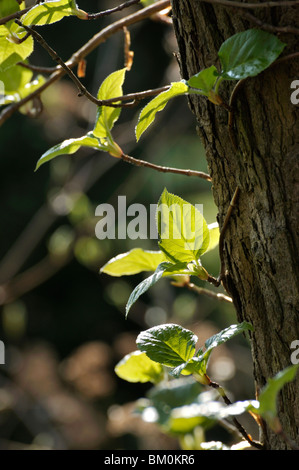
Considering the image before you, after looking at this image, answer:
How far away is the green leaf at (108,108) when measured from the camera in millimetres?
496

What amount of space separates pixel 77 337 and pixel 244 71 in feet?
10.6

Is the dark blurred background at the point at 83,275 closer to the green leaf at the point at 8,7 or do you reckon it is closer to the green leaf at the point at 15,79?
the green leaf at the point at 15,79

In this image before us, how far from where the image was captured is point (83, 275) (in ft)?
11.7

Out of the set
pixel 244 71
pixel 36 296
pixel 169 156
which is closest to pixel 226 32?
pixel 244 71

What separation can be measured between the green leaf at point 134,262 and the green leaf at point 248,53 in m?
0.20

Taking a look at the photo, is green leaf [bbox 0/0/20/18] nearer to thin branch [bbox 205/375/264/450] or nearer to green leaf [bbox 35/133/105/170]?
green leaf [bbox 35/133/105/170]

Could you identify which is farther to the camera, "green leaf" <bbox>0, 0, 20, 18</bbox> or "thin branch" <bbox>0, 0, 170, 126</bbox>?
"thin branch" <bbox>0, 0, 170, 126</bbox>

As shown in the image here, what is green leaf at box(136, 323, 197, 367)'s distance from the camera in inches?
16.3

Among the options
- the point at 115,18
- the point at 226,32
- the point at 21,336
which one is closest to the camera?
the point at 226,32

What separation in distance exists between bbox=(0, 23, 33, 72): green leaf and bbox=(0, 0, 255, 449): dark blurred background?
2.72 ft

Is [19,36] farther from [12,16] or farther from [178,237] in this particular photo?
[178,237]

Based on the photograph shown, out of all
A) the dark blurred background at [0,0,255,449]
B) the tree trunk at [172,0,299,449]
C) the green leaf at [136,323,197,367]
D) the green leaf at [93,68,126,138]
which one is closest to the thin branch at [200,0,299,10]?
the tree trunk at [172,0,299,449]
